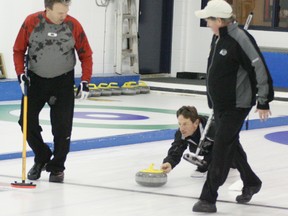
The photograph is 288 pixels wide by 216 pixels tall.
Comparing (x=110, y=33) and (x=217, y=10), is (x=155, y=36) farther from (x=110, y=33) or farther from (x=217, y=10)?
(x=217, y=10)

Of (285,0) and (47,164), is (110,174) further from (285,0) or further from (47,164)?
(285,0)

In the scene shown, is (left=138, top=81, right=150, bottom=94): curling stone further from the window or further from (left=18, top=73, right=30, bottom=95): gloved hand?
(left=18, top=73, right=30, bottom=95): gloved hand

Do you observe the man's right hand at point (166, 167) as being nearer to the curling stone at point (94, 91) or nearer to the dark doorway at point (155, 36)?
the curling stone at point (94, 91)

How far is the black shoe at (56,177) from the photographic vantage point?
22.9ft

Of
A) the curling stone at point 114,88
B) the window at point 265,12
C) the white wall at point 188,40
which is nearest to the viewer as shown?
the curling stone at point 114,88

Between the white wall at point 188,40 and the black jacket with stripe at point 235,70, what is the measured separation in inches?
401

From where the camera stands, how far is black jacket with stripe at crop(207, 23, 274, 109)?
5.95 meters

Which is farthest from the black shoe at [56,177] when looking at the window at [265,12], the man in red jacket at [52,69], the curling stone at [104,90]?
the window at [265,12]

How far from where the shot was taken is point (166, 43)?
645 inches

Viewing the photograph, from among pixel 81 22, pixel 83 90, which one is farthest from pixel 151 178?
pixel 81 22

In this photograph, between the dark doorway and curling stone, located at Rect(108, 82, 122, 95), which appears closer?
curling stone, located at Rect(108, 82, 122, 95)

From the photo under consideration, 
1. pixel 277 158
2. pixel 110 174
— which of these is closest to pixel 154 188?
pixel 110 174

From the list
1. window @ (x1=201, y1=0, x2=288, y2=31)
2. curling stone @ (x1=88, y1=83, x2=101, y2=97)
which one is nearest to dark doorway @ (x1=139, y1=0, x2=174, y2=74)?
window @ (x1=201, y1=0, x2=288, y2=31)

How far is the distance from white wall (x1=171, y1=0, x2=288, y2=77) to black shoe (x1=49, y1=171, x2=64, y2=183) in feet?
30.9
